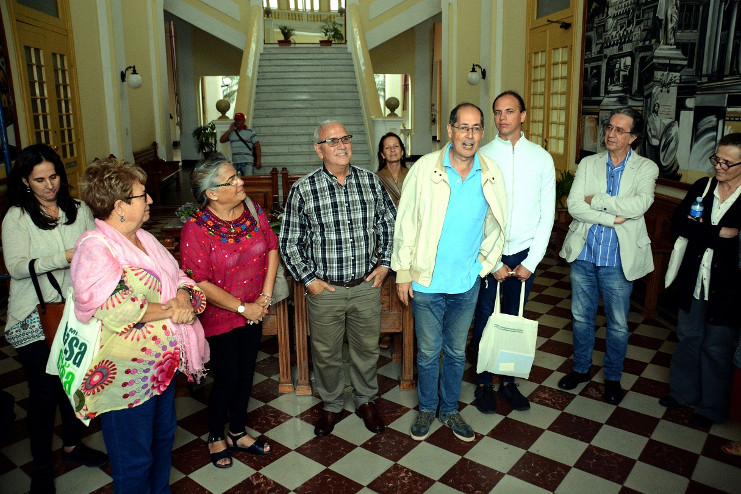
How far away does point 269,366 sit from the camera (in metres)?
4.17

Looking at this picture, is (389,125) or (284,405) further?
(389,125)

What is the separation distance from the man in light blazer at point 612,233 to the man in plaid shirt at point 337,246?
123 centimetres

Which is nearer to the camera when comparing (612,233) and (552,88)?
(612,233)

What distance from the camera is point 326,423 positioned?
3.24 m

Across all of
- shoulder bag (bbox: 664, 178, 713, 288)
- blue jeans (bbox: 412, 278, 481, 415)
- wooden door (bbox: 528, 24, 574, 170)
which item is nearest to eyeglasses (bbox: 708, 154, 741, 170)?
shoulder bag (bbox: 664, 178, 713, 288)

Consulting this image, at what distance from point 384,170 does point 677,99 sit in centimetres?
264

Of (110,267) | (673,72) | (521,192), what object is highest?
(673,72)

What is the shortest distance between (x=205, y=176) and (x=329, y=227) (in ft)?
2.28

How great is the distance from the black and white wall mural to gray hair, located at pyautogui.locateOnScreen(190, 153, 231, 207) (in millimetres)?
3786

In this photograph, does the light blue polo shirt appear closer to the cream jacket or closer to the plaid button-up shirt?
the cream jacket

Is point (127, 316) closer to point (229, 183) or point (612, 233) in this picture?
point (229, 183)

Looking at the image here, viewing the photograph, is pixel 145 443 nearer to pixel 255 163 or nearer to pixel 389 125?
pixel 255 163

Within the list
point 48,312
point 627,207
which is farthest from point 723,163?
point 48,312

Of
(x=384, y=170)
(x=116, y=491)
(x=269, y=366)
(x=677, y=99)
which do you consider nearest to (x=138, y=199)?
(x=116, y=491)
